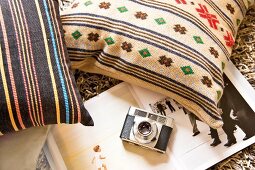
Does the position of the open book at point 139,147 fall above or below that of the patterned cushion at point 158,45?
below

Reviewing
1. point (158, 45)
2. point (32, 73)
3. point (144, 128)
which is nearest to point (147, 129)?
point (144, 128)

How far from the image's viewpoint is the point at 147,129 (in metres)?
0.88

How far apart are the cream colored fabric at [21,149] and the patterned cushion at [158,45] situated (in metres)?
0.19

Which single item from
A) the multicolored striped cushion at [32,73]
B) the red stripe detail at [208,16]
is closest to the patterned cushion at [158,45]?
the red stripe detail at [208,16]

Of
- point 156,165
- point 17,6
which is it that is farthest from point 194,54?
point 17,6

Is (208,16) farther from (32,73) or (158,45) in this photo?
(32,73)

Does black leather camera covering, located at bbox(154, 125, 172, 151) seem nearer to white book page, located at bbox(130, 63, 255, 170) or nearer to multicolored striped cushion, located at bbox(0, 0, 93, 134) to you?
white book page, located at bbox(130, 63, 255, 170)

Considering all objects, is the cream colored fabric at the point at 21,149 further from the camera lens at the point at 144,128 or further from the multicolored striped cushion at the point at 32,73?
the camera lens at the point at 144,128

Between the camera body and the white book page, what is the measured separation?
24 millimetres

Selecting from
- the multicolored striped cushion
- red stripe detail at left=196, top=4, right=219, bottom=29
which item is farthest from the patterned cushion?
the multicolored striped cushion

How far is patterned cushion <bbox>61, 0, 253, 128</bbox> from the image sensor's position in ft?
2.73

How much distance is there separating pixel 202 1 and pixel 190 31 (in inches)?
3.6

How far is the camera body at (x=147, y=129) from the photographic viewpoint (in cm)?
87

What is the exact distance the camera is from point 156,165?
87cm
